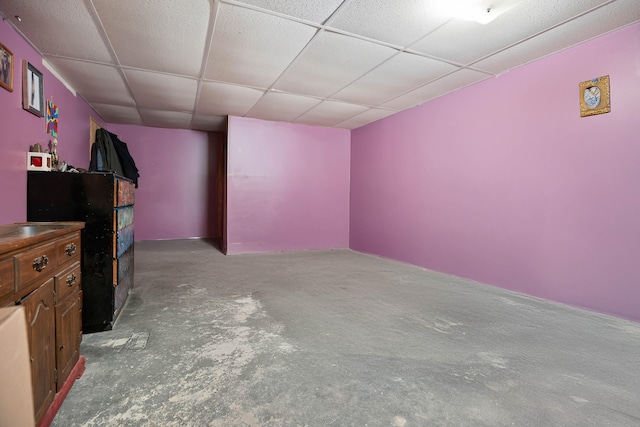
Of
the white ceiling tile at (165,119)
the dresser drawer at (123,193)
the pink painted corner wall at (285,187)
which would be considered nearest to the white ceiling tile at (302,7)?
the dresser drawer at (123,193)

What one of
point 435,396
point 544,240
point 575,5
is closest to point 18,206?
point 435,396

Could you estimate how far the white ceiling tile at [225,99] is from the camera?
4.12 metres

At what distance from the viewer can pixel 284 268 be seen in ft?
14.6

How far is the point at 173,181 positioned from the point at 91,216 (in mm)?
5095

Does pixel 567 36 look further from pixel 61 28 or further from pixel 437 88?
pixel 61 28

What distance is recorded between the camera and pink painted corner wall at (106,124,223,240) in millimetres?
6742

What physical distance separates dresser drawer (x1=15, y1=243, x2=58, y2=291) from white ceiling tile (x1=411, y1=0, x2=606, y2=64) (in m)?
3.12

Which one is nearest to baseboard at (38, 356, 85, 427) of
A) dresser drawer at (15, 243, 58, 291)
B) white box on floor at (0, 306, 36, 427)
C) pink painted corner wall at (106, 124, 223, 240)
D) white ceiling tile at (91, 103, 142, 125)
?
dresser drawer at (15, 243, 58, 291)

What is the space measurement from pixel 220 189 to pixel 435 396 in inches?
258

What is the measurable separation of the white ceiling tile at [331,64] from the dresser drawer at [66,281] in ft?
8.54

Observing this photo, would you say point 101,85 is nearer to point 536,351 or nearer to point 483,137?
point 483,137

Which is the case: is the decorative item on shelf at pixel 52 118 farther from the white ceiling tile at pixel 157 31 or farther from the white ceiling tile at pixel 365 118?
the white ceiling tile at pixel 365 118

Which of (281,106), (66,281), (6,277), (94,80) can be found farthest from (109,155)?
(6,277)

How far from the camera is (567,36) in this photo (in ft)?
8.83
